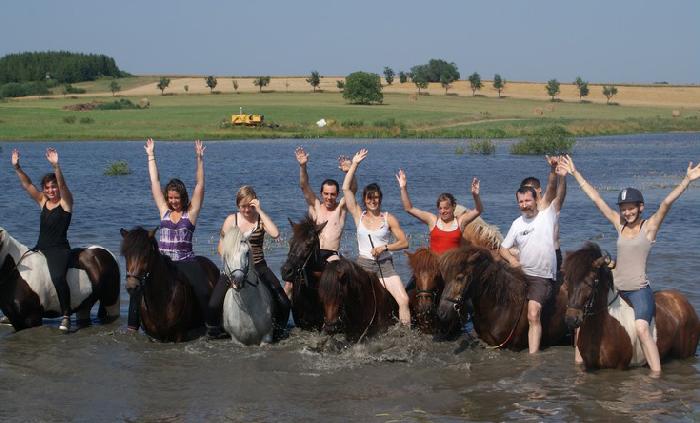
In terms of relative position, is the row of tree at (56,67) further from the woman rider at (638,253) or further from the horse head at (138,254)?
the woman rider at (638,253)

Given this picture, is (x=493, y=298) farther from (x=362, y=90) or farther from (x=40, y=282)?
(x=362, y=90)

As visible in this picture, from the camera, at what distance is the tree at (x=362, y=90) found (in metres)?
112

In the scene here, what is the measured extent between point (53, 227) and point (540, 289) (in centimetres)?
579

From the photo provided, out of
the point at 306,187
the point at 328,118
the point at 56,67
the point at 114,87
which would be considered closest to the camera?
the point at 306,187

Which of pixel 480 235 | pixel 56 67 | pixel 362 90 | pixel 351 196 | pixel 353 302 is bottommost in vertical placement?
pixel 353 302

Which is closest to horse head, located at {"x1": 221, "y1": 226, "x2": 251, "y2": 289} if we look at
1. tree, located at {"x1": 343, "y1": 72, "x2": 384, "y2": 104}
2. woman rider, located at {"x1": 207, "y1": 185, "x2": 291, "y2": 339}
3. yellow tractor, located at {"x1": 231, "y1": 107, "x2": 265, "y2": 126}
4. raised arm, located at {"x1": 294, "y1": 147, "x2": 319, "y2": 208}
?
woman rider, located at {"x1": 207, "y1": 185, "x2": 291, "y2": 339}

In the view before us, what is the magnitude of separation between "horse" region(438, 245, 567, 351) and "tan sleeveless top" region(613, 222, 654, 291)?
4.33 ft

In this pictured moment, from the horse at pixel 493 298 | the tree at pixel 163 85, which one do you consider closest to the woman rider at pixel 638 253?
the horse at pixel 493 298

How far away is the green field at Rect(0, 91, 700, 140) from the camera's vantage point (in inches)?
2911

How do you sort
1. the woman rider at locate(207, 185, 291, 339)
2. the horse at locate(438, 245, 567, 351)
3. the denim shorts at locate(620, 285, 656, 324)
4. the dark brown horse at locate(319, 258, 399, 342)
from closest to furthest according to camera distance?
the denim shorts at locate(620, 285, 656, 324)
the horse at locate(438, 245, 567, 351)
the dark brown horse at locate(319, 258, 399, 342)
the woman rider at locate(207, 185, 291, 339)

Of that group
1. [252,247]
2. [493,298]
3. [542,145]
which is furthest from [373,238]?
[542,145]

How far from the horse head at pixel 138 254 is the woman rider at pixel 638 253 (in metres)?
4.61

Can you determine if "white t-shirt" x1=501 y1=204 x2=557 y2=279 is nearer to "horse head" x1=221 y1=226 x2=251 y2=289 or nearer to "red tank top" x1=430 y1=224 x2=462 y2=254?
"red tank top" x1=430 y1=224 x2=462 y2=254

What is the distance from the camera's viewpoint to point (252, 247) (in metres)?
10.2
